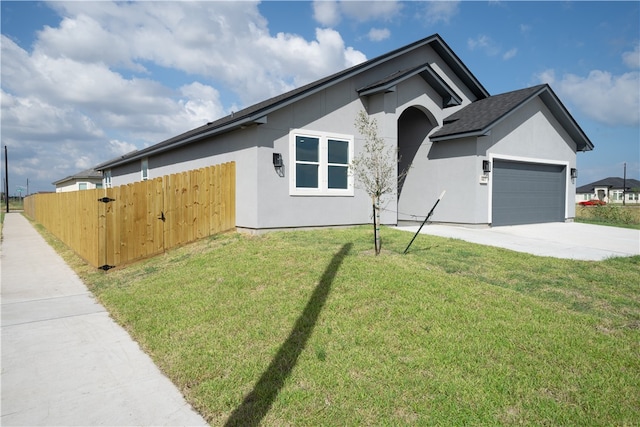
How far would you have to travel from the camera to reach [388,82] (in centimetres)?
1165

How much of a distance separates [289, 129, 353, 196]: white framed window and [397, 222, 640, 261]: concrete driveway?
2688 mm

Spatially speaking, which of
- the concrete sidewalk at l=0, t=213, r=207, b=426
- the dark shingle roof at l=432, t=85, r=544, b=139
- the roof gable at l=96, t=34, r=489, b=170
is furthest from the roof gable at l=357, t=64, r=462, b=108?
the concrete sidewalk at l=0, t=213, r=207, b=426

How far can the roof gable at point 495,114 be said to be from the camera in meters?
12.4

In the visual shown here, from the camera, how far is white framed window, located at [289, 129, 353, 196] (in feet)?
36.2

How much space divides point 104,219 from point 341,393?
7.85 metres

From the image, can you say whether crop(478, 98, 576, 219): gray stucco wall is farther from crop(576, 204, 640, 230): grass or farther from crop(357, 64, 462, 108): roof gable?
crop(576, 204, 640, 230): grass

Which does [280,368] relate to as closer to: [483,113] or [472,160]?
[472,160]

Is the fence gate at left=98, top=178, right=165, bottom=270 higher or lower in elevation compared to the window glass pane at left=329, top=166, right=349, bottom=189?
lower

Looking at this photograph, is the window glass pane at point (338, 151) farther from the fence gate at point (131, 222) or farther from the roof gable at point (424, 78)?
the fence gate at point (131, 222)

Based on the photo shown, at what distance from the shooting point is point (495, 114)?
12.8 m

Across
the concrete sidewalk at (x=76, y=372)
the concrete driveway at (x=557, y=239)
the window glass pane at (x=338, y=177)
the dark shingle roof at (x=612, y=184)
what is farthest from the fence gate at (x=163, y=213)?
the dark shingle roof at (x=612, y=184)

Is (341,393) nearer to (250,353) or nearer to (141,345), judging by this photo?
(250,353)

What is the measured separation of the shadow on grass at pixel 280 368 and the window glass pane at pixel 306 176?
557 centimetres

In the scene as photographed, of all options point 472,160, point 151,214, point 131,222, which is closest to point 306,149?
point 151,214
